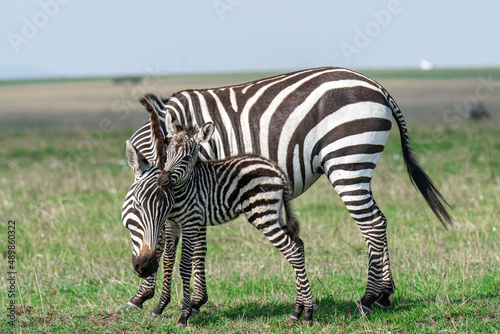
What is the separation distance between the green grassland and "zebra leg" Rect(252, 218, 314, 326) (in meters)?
0.19

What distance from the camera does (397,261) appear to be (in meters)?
7.76

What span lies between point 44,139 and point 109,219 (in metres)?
14.0

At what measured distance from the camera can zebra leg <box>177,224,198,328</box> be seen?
5504 millimetres

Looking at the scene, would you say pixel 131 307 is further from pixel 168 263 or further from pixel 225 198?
pixel 225 198

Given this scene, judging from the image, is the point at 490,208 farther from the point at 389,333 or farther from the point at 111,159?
the point at 111,159

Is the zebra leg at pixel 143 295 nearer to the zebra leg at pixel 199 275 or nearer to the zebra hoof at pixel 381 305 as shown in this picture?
the zebra leg at pixel 199 275

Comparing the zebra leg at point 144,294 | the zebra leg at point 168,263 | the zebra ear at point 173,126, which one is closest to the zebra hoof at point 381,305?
the zebra leg at point 168,263

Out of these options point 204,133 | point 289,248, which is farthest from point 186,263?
point 204,133

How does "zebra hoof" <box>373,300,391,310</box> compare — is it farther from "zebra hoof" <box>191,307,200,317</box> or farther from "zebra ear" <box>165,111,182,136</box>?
"zebra ear" <box>165,111,182,136</box>

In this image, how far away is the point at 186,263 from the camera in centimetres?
556

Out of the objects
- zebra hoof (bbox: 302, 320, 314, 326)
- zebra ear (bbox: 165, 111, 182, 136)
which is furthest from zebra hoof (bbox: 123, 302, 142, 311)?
zebra ear (bbox: 165, 111, 182, 136)

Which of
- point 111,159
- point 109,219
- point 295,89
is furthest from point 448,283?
point 111,159

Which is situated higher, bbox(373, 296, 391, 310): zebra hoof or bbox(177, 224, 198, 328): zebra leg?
bbox(177, 224, 198, 328): zebra leg

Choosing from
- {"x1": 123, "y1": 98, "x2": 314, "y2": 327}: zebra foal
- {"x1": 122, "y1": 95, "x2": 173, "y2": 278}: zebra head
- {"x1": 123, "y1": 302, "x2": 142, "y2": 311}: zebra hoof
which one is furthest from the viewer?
{"x1": 123, "y1": 302, "x2": 142, "y2": 311}: zebra hoof
